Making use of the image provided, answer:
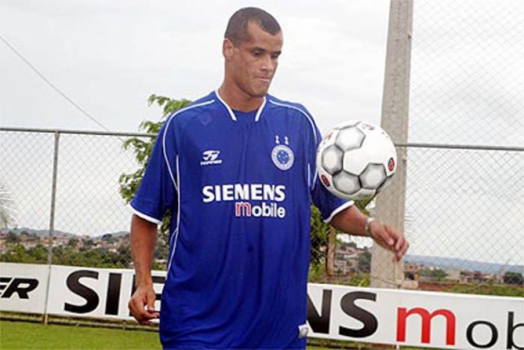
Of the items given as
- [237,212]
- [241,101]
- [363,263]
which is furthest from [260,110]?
[363,263]

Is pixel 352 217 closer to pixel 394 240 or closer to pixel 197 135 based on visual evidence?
pixel 394 240

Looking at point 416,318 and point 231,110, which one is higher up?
point 231,110

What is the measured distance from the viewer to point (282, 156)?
11.1 ft

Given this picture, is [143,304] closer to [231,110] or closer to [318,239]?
[231,110]

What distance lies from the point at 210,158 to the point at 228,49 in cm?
48

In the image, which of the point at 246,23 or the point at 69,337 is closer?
the point at 246,23

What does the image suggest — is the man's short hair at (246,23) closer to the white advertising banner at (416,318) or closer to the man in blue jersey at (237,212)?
the man in blue jersey at (237,212)

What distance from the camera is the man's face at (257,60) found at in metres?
3.40

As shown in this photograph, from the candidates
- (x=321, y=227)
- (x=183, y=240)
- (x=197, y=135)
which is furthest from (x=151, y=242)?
(x=321, y=227)

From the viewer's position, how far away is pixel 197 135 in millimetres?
3416

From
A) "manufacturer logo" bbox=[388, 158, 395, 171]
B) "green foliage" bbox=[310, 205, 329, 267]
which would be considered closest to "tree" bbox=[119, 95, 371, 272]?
"green foliage" bbox=[310, 205, 329, 267]

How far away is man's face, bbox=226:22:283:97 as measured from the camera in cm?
340

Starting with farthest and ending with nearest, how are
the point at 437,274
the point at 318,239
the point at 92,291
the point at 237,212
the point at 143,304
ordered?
1. the point at 318,239
2. the point at 92,291
3. the point at 437,274
4. the point at 143,304
5. the point at 237,212

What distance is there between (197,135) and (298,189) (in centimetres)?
45
